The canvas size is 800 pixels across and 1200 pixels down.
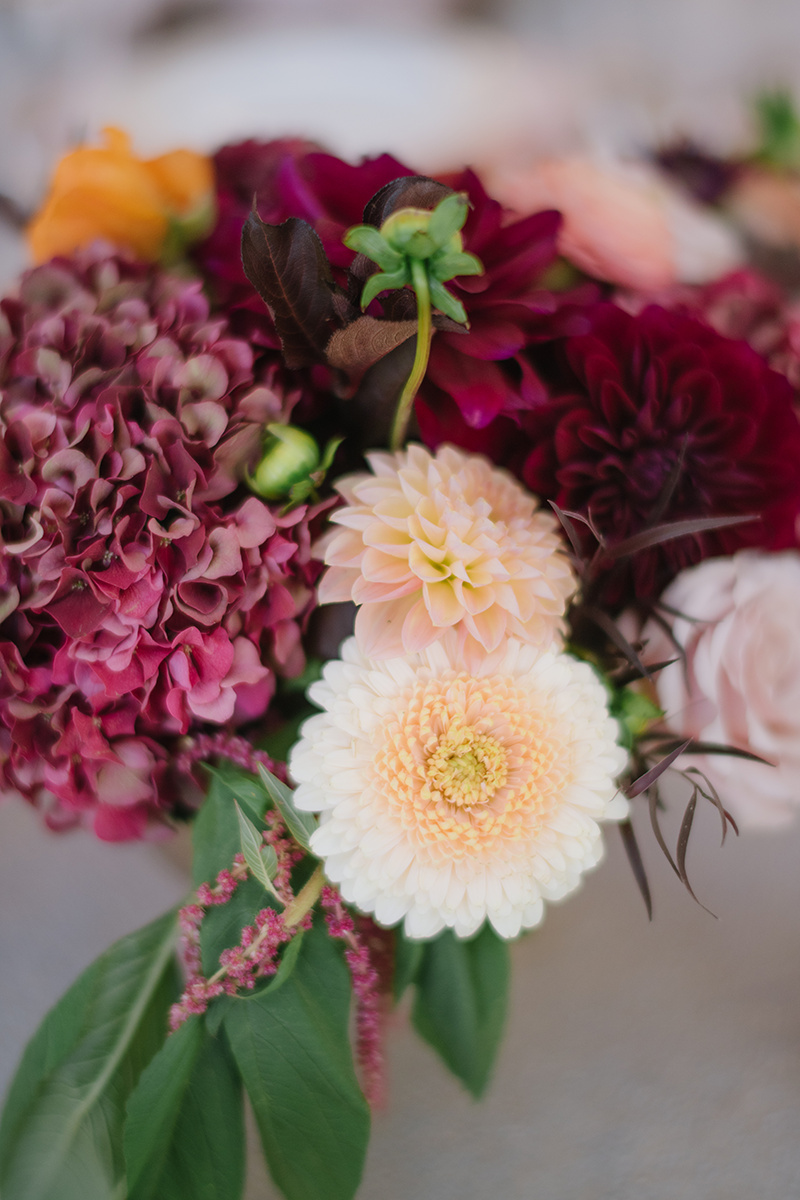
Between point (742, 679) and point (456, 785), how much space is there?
0.13 meters

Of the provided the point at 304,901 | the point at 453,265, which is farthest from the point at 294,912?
the point at 453,265

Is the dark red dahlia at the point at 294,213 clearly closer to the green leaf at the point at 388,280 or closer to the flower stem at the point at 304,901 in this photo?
A: the green leaf at the point at 388,280

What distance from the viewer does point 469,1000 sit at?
331 mm

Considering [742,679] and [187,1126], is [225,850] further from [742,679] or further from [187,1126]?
[742,679]

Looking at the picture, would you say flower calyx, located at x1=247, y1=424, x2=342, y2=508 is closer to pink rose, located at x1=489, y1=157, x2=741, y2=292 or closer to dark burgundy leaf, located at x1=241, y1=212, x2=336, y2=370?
dark burgundy leaf, located at x1=241, y1=212, x2=336, y2=370

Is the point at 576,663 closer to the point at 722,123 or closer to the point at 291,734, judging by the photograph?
the point at 291,734

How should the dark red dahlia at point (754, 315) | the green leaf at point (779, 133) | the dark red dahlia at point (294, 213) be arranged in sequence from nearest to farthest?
1. the dark red dahlia at point (294, 213)
2. the dark red dahlia at point (754, 315)
3. the green leaf at point (779, 133)

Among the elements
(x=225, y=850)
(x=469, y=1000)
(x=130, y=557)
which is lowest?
(x=469, y=1000)

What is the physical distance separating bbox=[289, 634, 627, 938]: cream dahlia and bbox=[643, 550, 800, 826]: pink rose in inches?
2.7

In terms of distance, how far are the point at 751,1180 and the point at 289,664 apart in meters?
0.29

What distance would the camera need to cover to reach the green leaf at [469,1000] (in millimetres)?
330

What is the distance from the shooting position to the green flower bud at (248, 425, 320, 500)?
300 mm

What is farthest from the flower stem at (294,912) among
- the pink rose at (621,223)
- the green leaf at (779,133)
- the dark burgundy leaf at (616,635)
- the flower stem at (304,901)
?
the green leaf at (779,133)

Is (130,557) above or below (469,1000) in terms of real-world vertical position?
above
